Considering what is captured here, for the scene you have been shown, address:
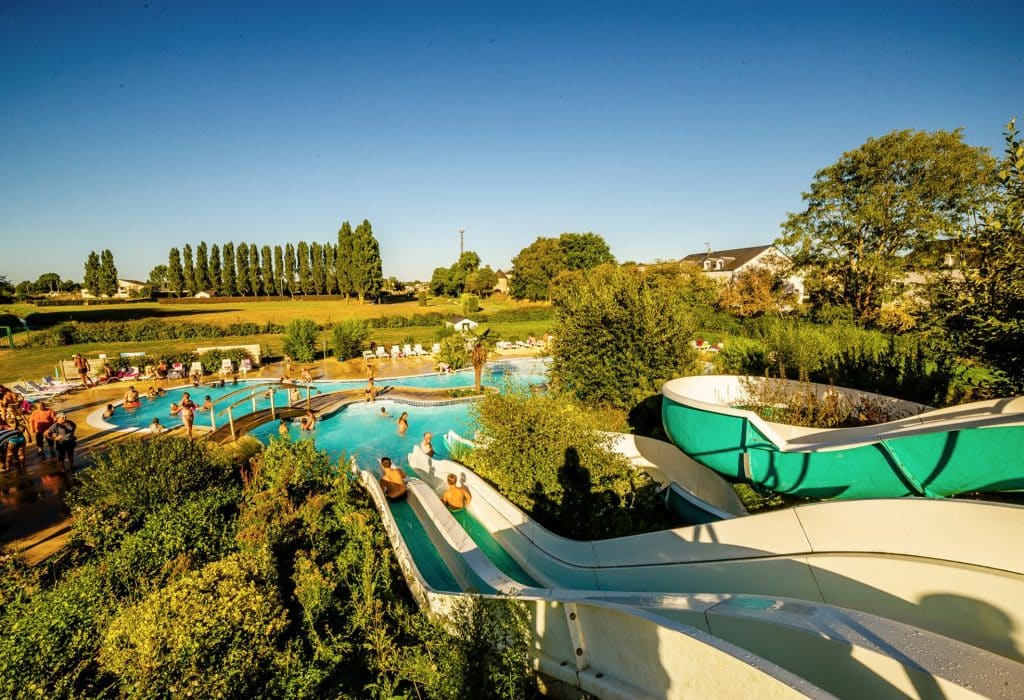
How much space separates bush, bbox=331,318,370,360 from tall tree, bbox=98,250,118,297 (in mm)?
90735

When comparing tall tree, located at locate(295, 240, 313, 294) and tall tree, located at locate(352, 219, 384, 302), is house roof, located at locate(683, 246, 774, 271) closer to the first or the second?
tall tree, located at locate(352, 219, 384, 302)

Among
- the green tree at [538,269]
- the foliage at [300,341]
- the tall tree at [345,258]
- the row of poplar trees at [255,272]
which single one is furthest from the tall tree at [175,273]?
the foliage at [300,341]

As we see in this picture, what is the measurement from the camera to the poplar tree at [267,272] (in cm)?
9000

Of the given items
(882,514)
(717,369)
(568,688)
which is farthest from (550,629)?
(717,369)

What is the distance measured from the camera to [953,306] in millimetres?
6113

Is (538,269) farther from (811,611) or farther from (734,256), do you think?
(811,611)

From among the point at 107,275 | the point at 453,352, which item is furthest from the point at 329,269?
the point at 453,352

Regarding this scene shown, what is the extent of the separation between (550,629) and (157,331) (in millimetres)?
44036

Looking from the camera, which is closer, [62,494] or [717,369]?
[62,494]

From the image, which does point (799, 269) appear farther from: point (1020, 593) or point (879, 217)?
point (1020, 593)

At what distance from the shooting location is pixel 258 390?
1786 centimetres

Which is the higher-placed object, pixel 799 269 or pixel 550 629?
pixel 799 269

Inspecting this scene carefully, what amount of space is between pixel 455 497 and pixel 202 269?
9911 cm

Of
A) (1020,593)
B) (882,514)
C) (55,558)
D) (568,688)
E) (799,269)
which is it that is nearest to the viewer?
(1020,593)
